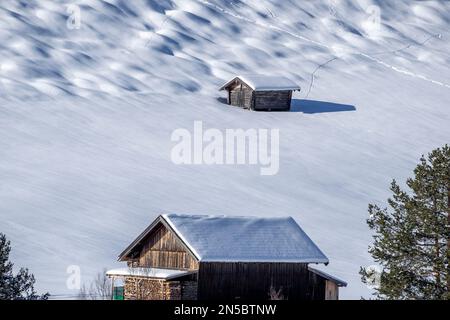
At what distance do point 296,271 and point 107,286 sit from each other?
268 inches

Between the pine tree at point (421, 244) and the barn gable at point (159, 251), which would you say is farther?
the barn gable at point (159, 251)

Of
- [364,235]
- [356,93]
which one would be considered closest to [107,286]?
[364,235]

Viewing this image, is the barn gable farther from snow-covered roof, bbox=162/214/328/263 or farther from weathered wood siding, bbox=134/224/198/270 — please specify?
snow-covered roof, bbox=162/214/328/263

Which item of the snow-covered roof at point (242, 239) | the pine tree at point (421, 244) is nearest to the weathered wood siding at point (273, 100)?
the snow-covered roof at point (242, 239)

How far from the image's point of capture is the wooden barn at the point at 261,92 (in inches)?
2280

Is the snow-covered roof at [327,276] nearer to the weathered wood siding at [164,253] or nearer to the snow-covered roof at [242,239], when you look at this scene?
the snow-covered roof at [242,239]

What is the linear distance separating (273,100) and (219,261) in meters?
36.6

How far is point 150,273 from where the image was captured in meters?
24.3

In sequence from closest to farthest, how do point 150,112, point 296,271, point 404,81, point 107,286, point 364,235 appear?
point 296,271 → point 107,286 → point 364,235 → point 150,112 → point 404,81

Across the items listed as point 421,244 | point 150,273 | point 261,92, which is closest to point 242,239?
point 150,273

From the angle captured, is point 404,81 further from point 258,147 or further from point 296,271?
point 296,271

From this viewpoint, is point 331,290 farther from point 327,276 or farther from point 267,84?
point 267,84

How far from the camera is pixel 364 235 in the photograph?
36.0 meters

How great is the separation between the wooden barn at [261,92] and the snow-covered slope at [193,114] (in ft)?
4.03
